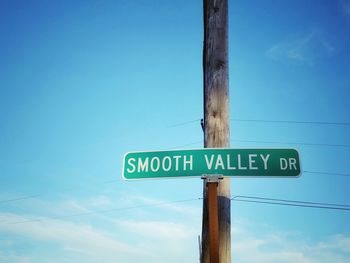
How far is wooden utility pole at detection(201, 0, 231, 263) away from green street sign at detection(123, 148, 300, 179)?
6.0 inches

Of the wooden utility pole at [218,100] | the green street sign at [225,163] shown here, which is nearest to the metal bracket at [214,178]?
the green street sign at [225,163]

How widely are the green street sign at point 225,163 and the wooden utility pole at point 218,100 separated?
0.15 metres

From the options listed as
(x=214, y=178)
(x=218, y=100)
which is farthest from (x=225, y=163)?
(x=218, y=100)

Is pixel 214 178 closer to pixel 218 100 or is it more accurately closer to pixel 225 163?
pixel 225 163

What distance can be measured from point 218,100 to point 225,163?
65 centimetres

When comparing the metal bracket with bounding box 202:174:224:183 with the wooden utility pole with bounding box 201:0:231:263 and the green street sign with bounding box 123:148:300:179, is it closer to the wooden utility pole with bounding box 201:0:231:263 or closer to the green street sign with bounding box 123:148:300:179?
the green street sign with bounding box 123:148:300:179

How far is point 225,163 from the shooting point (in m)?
2.33

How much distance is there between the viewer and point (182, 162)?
243cm

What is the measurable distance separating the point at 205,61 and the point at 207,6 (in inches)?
26.0

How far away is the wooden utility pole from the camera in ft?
7.49

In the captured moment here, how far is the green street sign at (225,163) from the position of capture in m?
2.33

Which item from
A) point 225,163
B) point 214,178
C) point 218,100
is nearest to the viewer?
point 214,178

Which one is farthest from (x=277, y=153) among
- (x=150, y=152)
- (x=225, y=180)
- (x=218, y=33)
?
(x=218, y=33)

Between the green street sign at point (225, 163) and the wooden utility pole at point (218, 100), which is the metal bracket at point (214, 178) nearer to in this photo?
the green street sign at point (225, 163)
